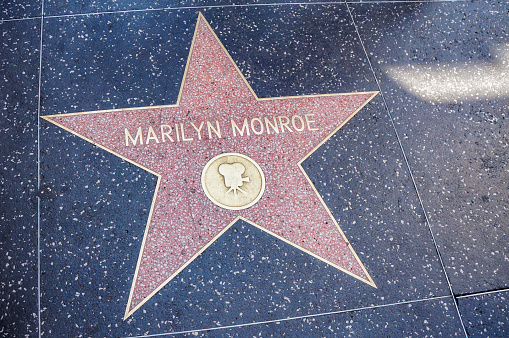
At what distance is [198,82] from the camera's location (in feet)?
6.35

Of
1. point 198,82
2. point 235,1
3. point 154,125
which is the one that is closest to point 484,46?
point 235,1

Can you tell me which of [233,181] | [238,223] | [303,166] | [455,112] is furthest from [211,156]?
[455,112]

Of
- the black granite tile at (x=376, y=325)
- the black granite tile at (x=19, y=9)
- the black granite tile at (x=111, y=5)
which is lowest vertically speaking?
the black granite tile at (x=376, y=325)

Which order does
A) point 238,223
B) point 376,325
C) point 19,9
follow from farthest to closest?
1. point 19,9
2. point 238,223
3. point 376,325

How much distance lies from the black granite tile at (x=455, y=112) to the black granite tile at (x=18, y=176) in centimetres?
209

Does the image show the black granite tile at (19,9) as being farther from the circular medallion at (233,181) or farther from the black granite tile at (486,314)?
the black granite tile at (486,314)

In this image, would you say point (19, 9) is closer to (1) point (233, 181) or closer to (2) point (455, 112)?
(1) point (233, 181)

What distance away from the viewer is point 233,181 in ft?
5.73

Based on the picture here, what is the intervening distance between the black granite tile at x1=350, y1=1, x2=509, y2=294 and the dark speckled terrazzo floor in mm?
11

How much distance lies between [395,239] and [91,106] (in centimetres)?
185

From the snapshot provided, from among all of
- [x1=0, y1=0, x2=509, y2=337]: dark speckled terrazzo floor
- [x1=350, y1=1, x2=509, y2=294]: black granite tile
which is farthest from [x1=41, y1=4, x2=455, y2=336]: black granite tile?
[x1=350, y1=1, x2=509, y2=294]: black granite tile

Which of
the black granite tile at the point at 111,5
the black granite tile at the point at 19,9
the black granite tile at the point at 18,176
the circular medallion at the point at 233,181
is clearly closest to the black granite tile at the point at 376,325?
the circular medallion at the point at 233,181

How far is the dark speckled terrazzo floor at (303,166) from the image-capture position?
1561mm

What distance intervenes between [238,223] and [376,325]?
33.4 inches
